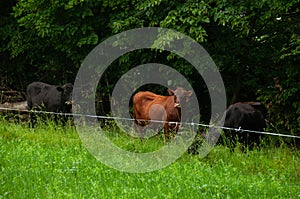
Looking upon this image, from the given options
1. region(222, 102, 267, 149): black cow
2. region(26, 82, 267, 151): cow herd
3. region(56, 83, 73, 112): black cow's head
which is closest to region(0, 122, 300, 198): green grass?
region(222, 102, 267, 149): black cow

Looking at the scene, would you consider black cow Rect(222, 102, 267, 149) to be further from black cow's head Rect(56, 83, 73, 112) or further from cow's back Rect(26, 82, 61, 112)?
cow's back Rect(26, 82, 61, 112)

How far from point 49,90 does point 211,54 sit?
4.48m

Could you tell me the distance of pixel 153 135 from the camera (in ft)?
42.2

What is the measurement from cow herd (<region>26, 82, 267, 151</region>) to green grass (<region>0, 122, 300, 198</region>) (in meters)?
0.83

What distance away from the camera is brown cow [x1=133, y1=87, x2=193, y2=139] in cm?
1314

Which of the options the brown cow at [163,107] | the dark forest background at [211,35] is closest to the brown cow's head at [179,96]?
the brown cow at [163,107]

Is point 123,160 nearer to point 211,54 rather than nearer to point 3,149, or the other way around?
point 3,149

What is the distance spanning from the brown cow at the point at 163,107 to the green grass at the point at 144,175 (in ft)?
6.20

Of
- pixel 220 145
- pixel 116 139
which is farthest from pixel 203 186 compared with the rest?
pixel 116 139

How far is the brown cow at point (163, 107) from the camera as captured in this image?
13141 millimetres

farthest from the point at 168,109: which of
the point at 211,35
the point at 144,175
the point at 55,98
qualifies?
the point at 144,175

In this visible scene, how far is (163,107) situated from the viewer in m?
13.7

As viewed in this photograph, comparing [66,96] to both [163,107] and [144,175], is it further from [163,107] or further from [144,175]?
[144,175]

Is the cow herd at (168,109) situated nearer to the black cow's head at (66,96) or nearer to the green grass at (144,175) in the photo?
the black cow's head at (66,96)
